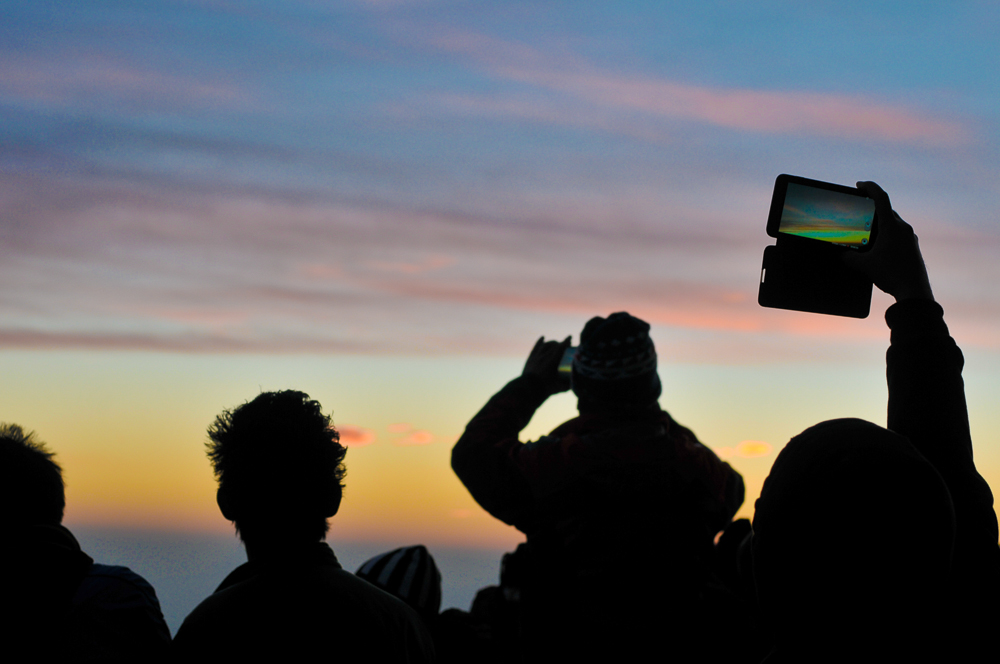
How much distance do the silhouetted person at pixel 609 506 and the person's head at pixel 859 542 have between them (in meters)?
2.22

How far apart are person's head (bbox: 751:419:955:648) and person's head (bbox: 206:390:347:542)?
5.30 ft

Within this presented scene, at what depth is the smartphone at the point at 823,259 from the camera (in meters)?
2.25

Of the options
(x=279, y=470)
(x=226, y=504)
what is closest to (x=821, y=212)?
(x=279, y=470)

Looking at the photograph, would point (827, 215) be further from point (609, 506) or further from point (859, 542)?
point (609, 506)

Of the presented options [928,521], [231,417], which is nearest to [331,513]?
[231,417]

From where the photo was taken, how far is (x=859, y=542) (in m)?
1.22

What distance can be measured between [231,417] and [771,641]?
1822 mm

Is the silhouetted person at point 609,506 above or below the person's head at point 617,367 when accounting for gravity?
below

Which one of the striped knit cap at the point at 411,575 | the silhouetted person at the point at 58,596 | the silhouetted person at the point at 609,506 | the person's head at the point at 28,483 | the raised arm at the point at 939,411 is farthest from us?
the striped knit cap at the point at 411,575

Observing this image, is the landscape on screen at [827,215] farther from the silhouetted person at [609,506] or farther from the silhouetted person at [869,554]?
the silhouetted person at [609,506]

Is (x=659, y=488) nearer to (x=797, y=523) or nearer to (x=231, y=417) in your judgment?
(x=231, y=417)

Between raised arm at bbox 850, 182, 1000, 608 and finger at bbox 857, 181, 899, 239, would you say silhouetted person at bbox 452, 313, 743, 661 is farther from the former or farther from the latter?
raised arm at bbox 850, 182, 1000, 608

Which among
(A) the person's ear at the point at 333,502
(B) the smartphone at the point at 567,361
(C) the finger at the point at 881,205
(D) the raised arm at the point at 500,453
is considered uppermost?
(B) the smartphone at the point at 567,361

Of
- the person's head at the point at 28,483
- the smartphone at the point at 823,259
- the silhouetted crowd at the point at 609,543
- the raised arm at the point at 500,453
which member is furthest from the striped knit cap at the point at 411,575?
the smartphone at the point at 823,259
